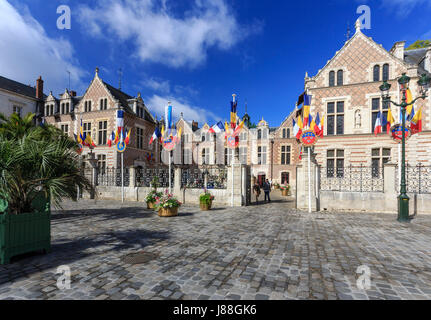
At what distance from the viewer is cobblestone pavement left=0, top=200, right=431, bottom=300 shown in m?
3.36

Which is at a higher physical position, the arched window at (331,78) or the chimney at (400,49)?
the chimney at (400,49)

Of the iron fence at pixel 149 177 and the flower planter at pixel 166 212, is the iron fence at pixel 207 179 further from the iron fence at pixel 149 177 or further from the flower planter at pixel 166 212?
the flower planter at pixel 166 212

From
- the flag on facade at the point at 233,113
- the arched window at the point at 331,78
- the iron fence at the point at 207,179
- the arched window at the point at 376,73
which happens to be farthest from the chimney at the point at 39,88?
the arched window at the point at 376,73

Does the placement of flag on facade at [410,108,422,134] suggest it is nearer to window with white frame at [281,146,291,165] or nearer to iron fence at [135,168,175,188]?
iron fence at [135,168,175,188]

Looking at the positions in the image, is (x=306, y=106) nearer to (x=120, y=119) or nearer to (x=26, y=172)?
(x=120, y=119)

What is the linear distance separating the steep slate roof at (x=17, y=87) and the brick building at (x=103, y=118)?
392 cm

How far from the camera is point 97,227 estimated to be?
7.66 metres

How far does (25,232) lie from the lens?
4.60m

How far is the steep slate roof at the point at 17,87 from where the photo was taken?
28.2 m

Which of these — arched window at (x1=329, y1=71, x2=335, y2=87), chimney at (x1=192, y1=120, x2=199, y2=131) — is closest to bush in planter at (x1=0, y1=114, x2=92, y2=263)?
arched window at (x1=329, y1=71, x2=335, y2=87)

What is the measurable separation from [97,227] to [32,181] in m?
3.51

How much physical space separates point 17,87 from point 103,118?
51.2ft

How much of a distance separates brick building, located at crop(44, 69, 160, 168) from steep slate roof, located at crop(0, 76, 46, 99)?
3.92 m
